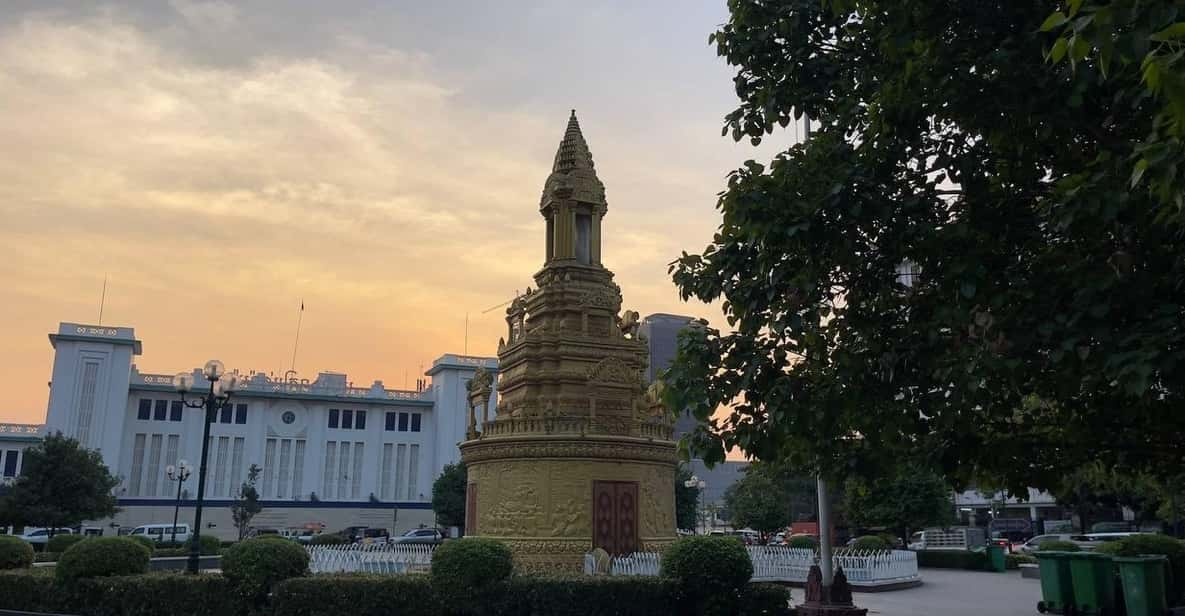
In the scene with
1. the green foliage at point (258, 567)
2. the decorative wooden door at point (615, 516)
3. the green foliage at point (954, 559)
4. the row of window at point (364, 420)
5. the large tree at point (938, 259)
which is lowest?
the green foliage at point (954, 559)

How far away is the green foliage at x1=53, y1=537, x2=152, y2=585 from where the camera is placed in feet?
56.0

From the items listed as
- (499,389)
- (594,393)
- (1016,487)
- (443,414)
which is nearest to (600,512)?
(594,393)

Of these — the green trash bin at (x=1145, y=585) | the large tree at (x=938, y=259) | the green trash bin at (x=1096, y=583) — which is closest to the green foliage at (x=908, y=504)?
the green trash bin at (x=1096, y=583)

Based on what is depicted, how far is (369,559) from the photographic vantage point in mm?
27109

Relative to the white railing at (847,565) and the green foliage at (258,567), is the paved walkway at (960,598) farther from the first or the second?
the green foliage at (258,567)

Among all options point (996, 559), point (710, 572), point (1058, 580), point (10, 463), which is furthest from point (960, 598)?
point (10, 463)

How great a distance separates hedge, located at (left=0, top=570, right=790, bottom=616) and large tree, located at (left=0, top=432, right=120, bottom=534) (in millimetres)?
40789

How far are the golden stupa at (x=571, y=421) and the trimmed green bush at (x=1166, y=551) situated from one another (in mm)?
11605

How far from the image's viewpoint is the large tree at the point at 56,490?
50.5m

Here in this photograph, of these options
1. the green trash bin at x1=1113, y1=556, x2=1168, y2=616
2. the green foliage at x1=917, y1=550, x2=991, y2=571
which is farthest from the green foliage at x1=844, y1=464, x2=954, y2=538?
the green trash bin at x1=1113, y1=556, x2=1168, y2=616

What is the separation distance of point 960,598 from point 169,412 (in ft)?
227

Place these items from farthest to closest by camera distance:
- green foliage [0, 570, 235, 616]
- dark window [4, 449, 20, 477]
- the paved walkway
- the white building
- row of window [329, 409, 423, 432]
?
row of window [329, 409, 423, 432], the white building, dark window [4, 449, 20, 477], the paved walkway, green foliage [0, 570, 235, 616]

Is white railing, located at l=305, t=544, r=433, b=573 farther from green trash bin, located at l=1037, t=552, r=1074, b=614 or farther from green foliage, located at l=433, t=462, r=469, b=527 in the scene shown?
green foliage, located at l=433, t=462, r=469, b=527

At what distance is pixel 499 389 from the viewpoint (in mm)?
28984
